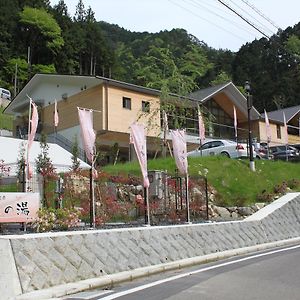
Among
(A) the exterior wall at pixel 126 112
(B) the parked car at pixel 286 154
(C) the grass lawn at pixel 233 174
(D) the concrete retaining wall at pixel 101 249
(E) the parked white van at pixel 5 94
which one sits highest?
(E) the parked white van at pixel 5 94

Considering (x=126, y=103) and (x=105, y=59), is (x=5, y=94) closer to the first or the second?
(x=105, y=59)

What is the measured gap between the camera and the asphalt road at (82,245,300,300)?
7.65m

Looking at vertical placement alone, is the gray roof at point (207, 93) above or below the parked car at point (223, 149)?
above

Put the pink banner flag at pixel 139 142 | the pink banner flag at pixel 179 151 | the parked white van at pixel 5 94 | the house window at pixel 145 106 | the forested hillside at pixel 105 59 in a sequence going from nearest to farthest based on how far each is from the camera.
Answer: the pink banner flag at pixel 139 142, the pink banner flag at pixel 179 151, the house window at pixel 145 106, the parked white van at pixel 5 94, the forested hillside at pixel 105 59

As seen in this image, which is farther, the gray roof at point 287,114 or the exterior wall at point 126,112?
the gray roof at point 287,114

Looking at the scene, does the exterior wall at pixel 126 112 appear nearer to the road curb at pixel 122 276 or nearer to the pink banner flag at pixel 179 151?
the pink banner flag at pixel 179 151

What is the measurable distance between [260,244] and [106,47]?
69463 mm

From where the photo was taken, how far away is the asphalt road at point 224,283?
301 inches

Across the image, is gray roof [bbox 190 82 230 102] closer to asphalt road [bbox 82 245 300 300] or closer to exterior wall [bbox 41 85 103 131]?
exterior wall [bbox 41 85 103 131]

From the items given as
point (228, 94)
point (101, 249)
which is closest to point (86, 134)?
point (101, 249)

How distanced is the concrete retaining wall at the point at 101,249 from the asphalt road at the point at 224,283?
2.33ft

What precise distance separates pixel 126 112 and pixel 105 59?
154ft

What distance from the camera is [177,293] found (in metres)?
7.91

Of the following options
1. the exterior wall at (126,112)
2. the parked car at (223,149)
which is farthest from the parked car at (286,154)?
the exterior wall at (126,112)
